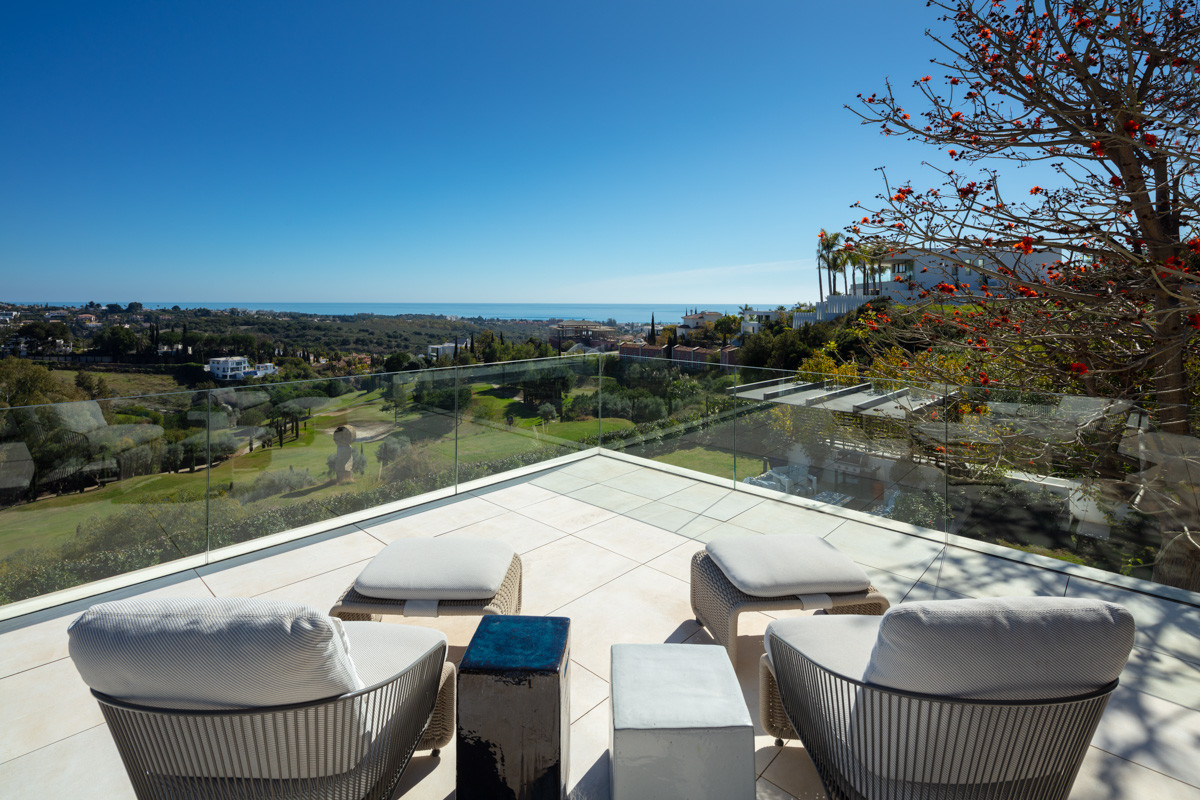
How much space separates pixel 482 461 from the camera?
201 inches

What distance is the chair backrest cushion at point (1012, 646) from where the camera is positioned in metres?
1.18

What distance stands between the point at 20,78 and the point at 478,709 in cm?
3352

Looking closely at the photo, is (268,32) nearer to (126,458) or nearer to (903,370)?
(126,458)

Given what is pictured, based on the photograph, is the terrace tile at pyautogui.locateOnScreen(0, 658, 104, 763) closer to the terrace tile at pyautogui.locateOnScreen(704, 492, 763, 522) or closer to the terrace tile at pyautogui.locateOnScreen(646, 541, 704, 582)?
the terrace tile at pyautogui.locateOnScreen(646, 541, 704, 582)

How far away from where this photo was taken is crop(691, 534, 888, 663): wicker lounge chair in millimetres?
2307

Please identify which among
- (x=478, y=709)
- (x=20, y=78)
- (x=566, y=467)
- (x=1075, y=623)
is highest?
(x=20, y=78)

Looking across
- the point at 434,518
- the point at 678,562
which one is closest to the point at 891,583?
the point at 678,562

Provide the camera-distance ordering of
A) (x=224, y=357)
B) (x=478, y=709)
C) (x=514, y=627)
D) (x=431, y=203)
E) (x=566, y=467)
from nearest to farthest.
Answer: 1. (x=478, y=709)
2. (x=514, y=627)
3. (x=566, y=467)
4. (x=224, y=357)
5. (x=431, y=203)

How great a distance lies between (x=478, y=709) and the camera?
1.38 metres

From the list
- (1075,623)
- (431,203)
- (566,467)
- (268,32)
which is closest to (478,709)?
(1075,623)

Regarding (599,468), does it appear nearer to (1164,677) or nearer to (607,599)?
(607,599)

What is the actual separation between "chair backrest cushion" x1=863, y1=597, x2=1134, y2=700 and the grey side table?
87 centimetres

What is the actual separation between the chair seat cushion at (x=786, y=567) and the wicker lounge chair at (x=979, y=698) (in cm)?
84

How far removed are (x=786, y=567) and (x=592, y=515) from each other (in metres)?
2.10
